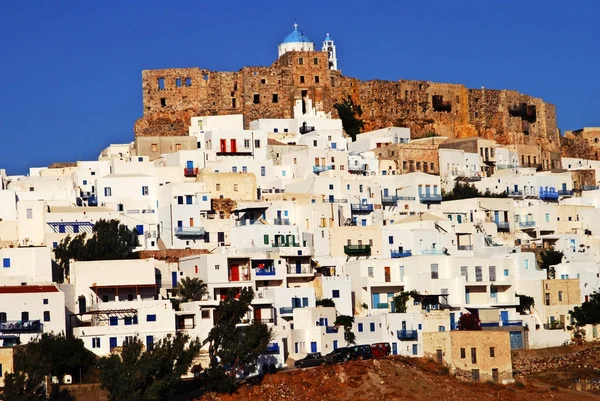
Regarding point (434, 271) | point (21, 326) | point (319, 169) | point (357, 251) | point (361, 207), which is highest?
point (319, 169)

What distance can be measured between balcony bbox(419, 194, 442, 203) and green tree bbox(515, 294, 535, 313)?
13599mm

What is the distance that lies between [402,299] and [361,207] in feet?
40.9

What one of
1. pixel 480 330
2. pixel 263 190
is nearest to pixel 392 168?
pixel 263 190

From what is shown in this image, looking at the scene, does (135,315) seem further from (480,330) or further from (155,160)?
(155,160)

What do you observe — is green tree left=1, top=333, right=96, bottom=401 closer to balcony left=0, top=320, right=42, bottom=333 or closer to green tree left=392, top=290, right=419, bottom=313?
balcony left=0, top=320, right=42, bottom=333

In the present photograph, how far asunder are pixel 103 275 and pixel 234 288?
5.49 meters

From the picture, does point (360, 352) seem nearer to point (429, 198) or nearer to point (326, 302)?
point (326, 302)

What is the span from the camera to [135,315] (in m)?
64.1

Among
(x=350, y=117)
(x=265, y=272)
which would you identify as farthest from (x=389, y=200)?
(x=265, y=272)

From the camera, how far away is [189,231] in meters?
75.4

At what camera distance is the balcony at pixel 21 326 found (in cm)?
6216

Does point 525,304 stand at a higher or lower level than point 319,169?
lower

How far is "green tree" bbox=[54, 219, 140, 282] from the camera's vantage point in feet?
232

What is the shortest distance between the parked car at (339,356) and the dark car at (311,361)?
0.24 m
